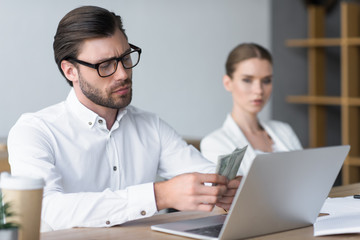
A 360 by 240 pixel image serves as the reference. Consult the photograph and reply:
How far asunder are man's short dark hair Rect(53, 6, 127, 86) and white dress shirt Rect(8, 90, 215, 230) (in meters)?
0.18

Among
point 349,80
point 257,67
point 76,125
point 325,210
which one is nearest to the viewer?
point 325,210

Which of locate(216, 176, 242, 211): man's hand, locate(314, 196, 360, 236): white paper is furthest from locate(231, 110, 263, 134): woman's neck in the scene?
locate(216, 176, 242, 211): man's hand

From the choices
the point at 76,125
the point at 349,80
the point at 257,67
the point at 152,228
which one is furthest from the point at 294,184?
the point at 349,80

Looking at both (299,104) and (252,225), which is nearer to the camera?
(252,225)

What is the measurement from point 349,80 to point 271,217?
3653 mm

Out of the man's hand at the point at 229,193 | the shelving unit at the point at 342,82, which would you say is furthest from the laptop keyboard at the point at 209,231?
the shelving unit at the point at 342,82

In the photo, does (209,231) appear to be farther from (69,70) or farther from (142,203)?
(69,70)

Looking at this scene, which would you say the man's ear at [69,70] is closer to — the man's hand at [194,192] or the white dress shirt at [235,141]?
the man's hand at [194,192]

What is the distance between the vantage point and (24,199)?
1326 mm

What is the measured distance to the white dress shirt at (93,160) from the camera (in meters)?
1.77

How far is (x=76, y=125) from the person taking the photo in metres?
2.18

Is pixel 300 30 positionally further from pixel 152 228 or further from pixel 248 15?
pixel 152 228

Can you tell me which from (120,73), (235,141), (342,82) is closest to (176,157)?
(120,73)

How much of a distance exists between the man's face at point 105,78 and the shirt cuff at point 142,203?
0.43 m
